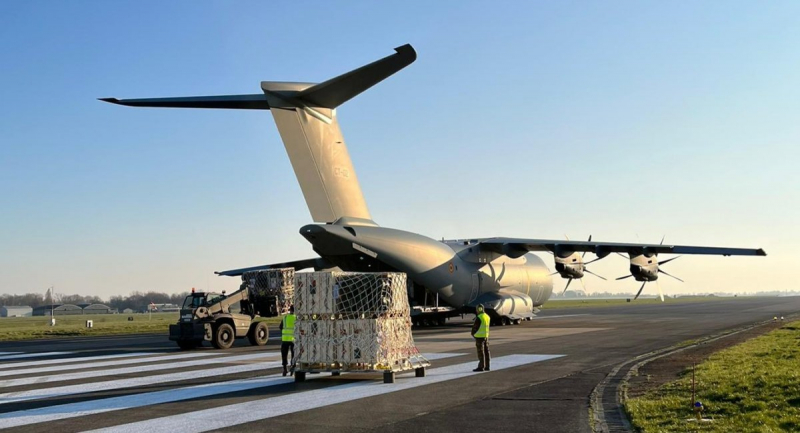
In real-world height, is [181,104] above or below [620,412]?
above

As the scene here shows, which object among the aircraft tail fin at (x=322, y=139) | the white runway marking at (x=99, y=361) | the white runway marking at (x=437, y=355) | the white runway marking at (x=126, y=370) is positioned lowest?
the white runway marking at (x=437, y=355)

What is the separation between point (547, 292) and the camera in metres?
42.0

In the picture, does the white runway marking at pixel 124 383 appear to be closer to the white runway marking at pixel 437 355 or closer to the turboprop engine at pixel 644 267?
the white runway marking at pixel 437 355

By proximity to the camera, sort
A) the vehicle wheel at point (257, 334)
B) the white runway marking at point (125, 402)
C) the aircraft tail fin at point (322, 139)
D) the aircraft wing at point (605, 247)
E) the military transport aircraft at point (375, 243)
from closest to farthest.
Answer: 1. the white runway marking at point (125, 402)
2. the aircraft tail fin at point (322, 139)
3. the military transport aircraft at point (375, 243)
4. the vehicle wheel at point (257, 334)
5. the aircraft wing at point (605, 247)

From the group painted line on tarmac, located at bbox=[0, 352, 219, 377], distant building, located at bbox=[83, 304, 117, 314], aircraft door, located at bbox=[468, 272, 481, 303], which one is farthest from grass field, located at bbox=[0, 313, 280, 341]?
distant building, located at bbox=[83, 304, 117, 314]

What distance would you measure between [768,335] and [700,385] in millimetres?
15137

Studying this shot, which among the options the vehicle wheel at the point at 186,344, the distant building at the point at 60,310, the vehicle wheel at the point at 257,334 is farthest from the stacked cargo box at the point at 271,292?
the distant building at the point at 60,310

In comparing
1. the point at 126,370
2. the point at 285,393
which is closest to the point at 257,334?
the point at 126,370

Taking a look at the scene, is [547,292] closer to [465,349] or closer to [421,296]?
[421,296]

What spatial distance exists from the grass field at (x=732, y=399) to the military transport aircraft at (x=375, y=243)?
9158 mm

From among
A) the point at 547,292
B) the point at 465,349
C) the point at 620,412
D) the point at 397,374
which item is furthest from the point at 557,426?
the point at 547,292

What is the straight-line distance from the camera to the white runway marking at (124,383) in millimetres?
13156

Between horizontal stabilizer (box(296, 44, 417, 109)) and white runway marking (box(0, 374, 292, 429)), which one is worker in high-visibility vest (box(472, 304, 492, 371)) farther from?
horizontal stabilizer (box(296, 44, 417, 109))

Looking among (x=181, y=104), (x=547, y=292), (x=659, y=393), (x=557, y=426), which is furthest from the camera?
(x=547, y=292)
